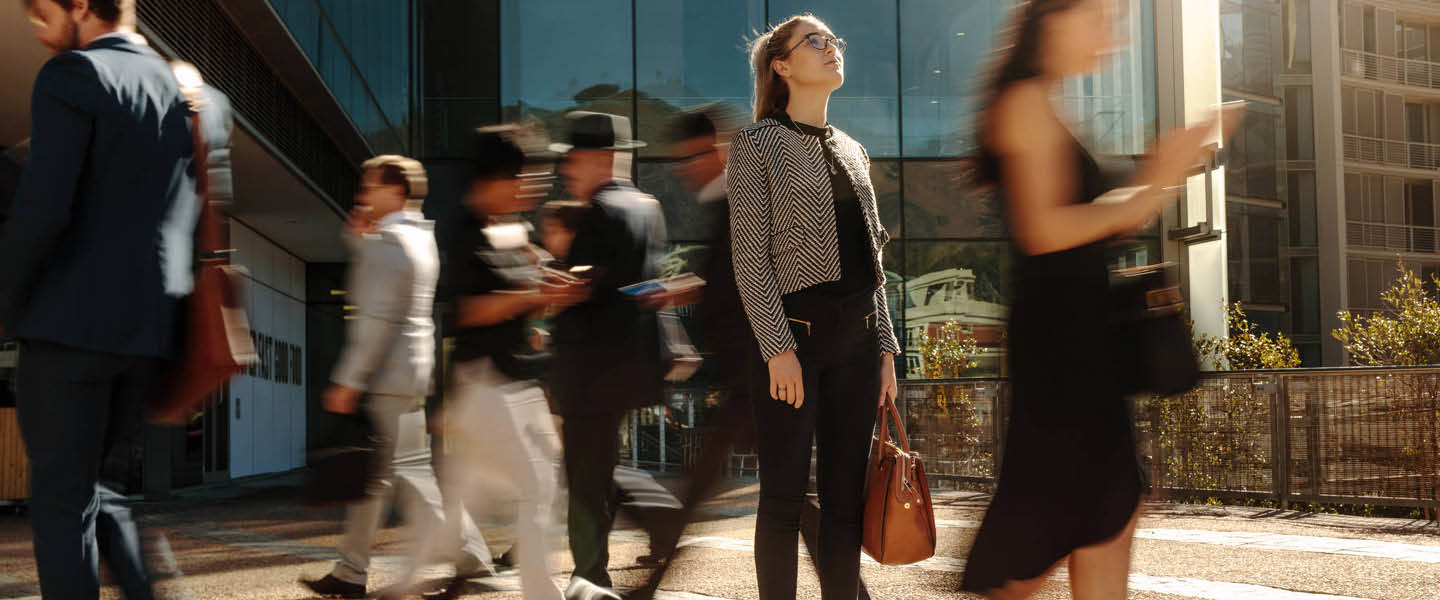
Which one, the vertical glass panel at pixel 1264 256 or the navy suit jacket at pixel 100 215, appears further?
the vertical glass panel at pixel 1264 256

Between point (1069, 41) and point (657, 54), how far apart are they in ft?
53.3

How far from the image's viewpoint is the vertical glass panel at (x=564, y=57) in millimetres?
18188

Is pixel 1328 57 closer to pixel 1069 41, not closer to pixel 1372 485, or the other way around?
pixel 1372 485

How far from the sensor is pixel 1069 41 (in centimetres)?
265

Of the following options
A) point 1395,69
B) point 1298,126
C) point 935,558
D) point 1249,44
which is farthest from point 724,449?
point 1395,69

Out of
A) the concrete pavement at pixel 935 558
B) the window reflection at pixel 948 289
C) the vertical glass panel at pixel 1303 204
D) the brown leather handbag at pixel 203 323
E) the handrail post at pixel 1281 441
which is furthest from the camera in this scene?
the vertical glass panel at pixel 1303 204

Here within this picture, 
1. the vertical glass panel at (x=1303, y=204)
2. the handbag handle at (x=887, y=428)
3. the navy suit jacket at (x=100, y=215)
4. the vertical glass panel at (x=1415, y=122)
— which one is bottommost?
the handbag handle at (x=887, y=428)

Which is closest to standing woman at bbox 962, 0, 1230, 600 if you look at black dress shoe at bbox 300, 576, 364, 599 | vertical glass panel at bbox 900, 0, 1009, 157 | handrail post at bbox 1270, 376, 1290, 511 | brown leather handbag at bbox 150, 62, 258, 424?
brown leather handbag at bbox 150, 62, 258, 424

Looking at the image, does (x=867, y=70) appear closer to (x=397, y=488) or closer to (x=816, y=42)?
(x=397, y=488)

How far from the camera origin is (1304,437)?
370 inches

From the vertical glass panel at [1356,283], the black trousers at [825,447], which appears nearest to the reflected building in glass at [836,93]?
the black trousers at [825,447]

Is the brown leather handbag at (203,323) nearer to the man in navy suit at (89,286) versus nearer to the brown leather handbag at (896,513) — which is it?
the man in navy suit at (89,286)

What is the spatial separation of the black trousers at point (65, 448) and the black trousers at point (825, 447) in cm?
151

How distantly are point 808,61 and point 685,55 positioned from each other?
15.4 meters
